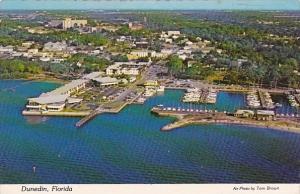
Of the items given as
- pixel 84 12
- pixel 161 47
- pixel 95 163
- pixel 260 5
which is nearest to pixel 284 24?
pixel 260 5

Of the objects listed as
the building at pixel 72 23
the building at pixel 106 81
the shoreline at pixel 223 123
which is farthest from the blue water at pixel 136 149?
the building at pixel 72 23

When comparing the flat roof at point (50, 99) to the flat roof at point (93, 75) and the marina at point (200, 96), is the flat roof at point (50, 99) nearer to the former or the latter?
the flat roof at point (93, 75)

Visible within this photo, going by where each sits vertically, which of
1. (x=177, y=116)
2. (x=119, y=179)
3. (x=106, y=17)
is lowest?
(x=119, y=179)

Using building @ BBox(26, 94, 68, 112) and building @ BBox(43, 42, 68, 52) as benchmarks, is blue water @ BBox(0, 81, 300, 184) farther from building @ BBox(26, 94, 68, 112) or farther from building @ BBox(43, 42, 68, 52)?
building @ BBox(43, 42, 68, 52)

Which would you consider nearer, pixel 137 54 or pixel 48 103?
pixel 48 103

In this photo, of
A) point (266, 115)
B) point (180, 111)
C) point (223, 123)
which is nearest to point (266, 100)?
point (266, 115)

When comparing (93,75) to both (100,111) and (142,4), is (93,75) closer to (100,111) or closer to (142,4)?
(100,111)

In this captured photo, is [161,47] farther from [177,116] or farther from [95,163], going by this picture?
[95,163]
